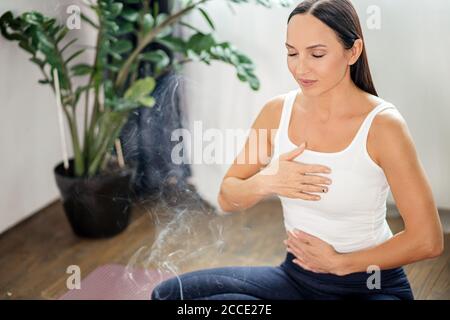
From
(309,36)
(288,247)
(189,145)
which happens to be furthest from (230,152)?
(309,36)

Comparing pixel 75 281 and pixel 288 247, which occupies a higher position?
pixel 288 247

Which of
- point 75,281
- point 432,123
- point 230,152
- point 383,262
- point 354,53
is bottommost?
point 75,281

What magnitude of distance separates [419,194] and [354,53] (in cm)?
26

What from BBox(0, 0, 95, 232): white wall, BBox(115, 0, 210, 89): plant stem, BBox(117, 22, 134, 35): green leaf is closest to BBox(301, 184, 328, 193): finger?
BBox(115, 0, 210, 89): plant stem

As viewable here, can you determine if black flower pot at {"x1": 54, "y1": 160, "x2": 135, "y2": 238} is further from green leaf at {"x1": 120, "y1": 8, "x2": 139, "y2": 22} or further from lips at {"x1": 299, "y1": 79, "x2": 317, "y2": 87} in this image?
lips at {"x1": 299, "y1": 79, "x2": 317, "y2": 87}

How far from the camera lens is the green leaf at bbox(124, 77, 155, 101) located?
1.60 metres

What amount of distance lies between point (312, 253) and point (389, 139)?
26 cm

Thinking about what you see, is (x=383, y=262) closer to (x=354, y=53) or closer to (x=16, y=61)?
(x=354, y=53)

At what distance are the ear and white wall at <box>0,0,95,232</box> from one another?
98 cm

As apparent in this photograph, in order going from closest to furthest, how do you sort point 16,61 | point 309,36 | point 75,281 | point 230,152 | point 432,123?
point 309,36, point 432,123, point 230,152, point 75,281, point 16,61

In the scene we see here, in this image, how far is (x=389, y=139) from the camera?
3.36ft

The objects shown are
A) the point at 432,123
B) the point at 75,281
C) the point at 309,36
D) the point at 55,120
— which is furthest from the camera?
the point at 55,120

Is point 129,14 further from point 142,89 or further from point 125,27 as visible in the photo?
point 142,89

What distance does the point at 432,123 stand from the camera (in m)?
1.13
